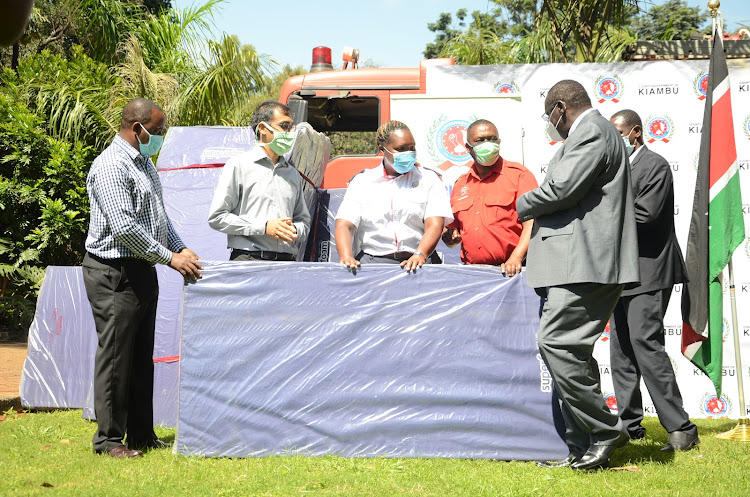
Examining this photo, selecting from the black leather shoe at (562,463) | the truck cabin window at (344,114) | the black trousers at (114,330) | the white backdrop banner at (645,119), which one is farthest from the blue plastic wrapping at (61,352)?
the black leather shoe at (562,463)

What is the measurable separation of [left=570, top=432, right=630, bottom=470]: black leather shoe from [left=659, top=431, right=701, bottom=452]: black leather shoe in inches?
27.6

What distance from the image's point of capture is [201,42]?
12.7 metres

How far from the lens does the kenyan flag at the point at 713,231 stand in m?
5.23

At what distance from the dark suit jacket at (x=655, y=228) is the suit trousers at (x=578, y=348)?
33.9 inches

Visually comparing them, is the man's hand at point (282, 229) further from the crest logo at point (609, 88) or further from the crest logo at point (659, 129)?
the crest logo at point (659, 129)

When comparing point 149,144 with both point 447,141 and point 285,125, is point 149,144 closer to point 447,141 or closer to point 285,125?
point 285,125

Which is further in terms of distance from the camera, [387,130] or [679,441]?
[387,130]

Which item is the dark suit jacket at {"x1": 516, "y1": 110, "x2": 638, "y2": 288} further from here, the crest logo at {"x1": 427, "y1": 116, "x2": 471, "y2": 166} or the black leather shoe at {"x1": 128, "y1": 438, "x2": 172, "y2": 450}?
the crest logo at {"x1": 427, "y1": 116, "x2": 471, "y2": 166}

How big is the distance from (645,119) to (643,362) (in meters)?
2.57

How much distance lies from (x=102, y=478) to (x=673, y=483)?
281 cm

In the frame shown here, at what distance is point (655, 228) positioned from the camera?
4.93 m

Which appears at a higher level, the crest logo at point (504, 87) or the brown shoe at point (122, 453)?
the crest logo at point (504, 87)

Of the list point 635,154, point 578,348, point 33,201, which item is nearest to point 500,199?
point 635,154

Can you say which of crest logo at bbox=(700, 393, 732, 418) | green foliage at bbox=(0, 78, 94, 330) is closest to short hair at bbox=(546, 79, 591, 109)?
crest logo at bbox=(700, 393, 732, 418)
